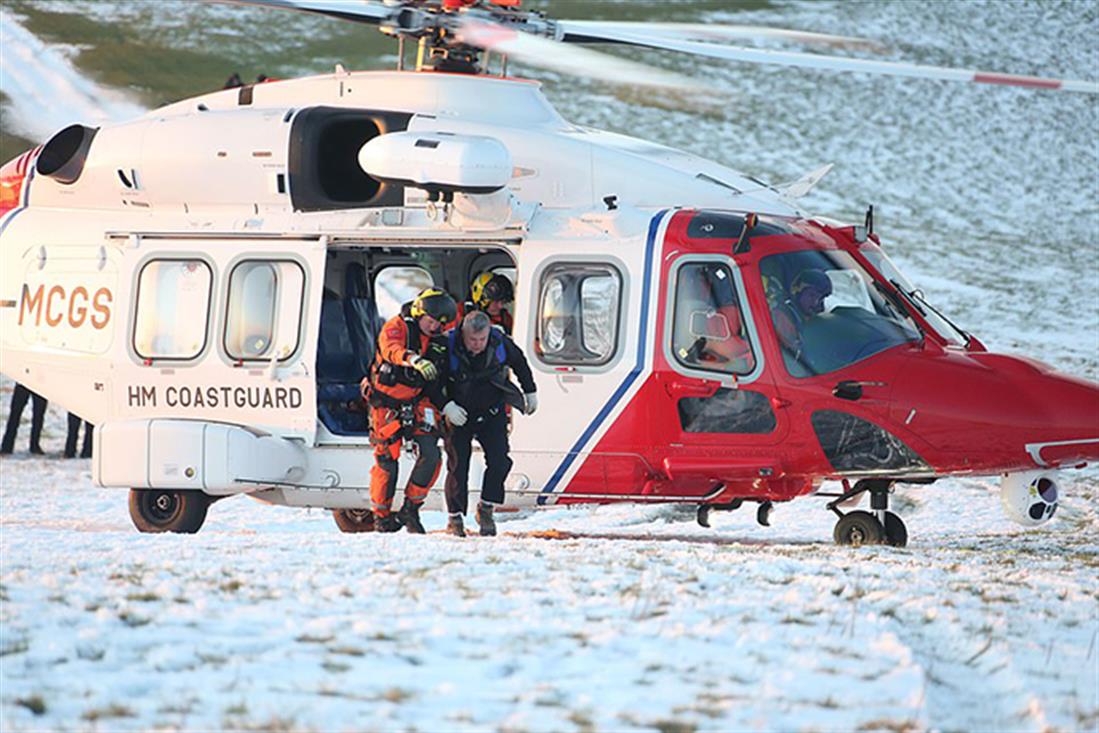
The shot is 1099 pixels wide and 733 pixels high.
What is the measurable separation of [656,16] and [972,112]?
9.98 m

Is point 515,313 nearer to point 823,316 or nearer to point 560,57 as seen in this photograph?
point 560,57

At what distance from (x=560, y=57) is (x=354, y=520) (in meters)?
4.29

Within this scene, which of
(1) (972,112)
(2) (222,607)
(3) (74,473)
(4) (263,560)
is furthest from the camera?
(1) (972,112)

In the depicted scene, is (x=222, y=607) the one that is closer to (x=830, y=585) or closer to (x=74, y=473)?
(x=830, y=585)

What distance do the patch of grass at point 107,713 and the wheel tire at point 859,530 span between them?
19.3ft

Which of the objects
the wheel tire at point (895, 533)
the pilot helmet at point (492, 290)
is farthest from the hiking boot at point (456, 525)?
the wheel tire at point (895, 533)

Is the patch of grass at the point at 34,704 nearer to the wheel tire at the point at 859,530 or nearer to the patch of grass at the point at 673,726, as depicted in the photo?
the patch of grass at the point at 673,726

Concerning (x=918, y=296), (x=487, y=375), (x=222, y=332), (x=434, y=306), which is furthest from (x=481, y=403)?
(x=918, y=296)

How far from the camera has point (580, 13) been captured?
1827 inches

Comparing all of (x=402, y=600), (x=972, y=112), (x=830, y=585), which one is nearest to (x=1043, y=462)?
(x=830, y=585)

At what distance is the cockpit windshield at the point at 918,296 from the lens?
1050 cm

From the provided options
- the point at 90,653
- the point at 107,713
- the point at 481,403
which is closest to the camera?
the point at 107,713

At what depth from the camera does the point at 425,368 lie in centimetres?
995

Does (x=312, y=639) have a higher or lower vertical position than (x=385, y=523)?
higher
